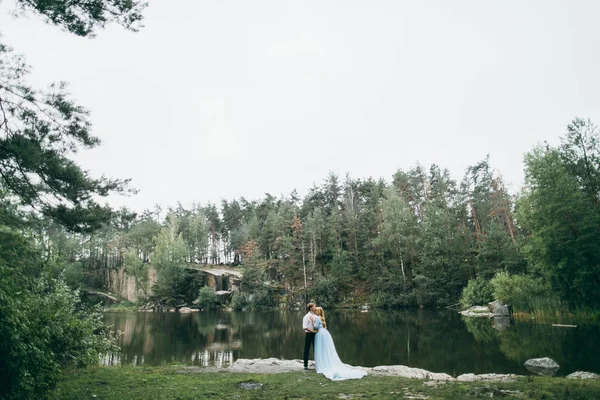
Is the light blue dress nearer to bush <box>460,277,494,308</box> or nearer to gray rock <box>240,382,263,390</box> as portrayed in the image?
gray rock <box>240,382,263,390</box>

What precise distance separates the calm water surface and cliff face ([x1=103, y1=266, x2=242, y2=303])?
1204 inches

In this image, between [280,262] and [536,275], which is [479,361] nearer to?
[536,275]

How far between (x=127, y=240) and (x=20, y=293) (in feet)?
245

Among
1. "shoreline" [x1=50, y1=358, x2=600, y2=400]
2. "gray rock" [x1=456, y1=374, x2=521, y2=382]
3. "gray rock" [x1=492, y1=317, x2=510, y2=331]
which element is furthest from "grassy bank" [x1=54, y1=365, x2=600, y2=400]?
"gray rock" [x1=492, y1=317, x2=510, y2=331]

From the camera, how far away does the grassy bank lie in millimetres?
6938

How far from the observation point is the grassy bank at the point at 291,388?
6938mm

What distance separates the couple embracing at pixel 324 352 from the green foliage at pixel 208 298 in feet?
146

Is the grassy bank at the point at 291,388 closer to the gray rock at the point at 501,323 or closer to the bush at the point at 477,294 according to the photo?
the gray rock at the point at 501,323

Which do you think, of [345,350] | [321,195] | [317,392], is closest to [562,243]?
[345,350]

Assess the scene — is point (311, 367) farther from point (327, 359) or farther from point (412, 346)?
point (412, 346)

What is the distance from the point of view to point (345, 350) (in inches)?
687

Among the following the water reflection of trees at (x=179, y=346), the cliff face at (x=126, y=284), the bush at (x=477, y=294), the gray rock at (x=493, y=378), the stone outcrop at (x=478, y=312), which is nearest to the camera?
the gray rock at (x=493, y=378)

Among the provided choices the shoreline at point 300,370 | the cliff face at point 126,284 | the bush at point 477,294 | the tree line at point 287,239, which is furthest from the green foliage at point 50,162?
the cliff face at point 126,284

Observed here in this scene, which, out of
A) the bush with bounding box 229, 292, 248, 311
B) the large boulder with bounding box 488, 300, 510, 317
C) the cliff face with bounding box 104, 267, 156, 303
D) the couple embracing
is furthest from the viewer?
the cliff face with bounding box 104, 267, 156, 303
